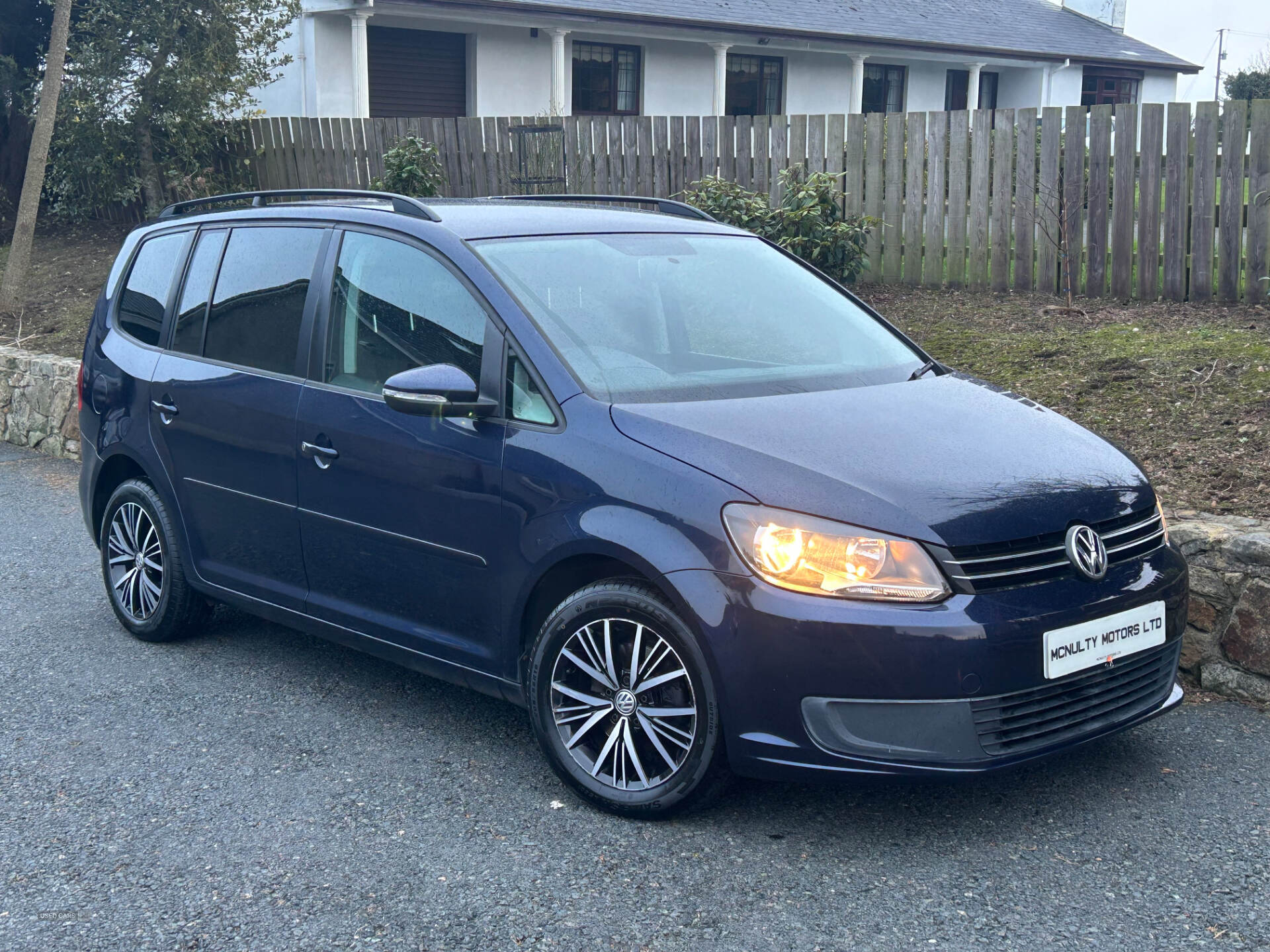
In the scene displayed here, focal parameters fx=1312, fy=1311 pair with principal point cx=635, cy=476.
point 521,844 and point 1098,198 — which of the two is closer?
point 521,844

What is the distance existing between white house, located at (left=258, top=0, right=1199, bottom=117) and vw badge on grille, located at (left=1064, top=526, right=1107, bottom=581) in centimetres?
1761

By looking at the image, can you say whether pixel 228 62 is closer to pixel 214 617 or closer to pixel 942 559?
pixel 214 617

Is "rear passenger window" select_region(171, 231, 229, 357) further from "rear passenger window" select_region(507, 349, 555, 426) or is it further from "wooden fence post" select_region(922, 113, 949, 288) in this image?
"wooden fence post" select_region(922, 113, 949, 288)

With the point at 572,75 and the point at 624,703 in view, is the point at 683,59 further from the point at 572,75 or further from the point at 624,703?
the point at 624,703

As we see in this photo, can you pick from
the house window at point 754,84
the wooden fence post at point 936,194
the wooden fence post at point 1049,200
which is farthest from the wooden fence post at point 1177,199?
the house window at point 754,84

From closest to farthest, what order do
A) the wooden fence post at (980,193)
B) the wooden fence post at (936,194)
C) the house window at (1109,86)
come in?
the wooden fence post at (980,193) < the wooden fence post at (936,194) < the house window at (1109,86)

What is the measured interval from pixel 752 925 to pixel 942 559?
3.39ft

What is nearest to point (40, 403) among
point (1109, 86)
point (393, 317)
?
point (393, 317)

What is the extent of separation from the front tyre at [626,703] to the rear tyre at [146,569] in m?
2.16

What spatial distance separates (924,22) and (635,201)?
84.2 feet

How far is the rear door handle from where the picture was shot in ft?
17.3

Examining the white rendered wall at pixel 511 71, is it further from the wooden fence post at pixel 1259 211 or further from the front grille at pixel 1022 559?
the front grille at pixel 1022 559

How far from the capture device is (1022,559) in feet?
11.5

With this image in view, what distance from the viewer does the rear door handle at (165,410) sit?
17.3ft
